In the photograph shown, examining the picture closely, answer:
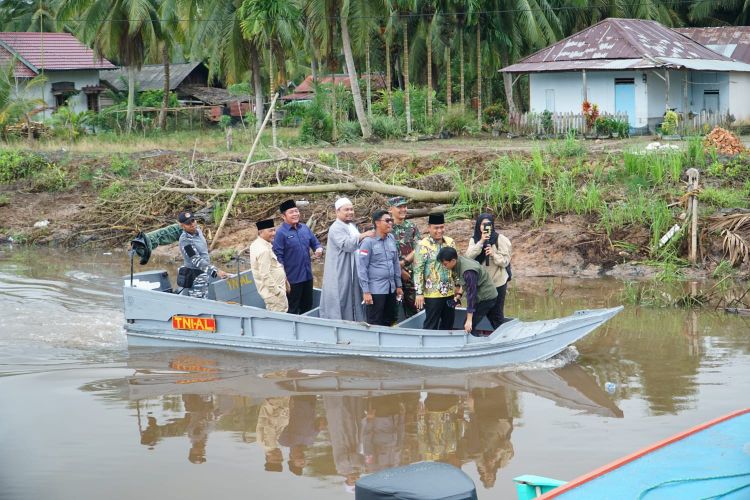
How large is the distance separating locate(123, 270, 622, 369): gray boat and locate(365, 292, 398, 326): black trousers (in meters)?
0.23

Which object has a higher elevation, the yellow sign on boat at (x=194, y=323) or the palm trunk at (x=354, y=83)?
the palm trunk at (x=354, y=83)

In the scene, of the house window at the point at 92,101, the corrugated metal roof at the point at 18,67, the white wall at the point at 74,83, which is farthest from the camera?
the house window at the point at 92,101

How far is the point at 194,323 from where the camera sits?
11875mm

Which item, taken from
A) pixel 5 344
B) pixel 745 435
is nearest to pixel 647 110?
pixel 5 344

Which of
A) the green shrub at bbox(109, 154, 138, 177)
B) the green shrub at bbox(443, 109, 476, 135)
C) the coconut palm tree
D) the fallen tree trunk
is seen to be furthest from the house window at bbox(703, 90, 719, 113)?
the coconut palm tree

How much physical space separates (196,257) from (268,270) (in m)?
1.23

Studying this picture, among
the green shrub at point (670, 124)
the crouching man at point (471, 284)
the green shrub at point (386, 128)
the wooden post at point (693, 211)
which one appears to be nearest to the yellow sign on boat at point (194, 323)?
the crouching man at point (471, 284)

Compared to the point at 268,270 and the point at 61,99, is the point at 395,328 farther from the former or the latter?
the point at 61,99

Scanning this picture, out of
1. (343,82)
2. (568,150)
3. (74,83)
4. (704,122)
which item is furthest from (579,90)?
(74,83)

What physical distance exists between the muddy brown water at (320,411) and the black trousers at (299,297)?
0.77 m

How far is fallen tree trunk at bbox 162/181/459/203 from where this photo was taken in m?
19.0

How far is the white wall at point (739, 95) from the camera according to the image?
105ft

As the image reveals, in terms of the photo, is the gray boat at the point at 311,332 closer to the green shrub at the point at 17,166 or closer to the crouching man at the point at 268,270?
the crouching man at the point at 268,270

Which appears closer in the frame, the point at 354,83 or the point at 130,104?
the point at 354,83
